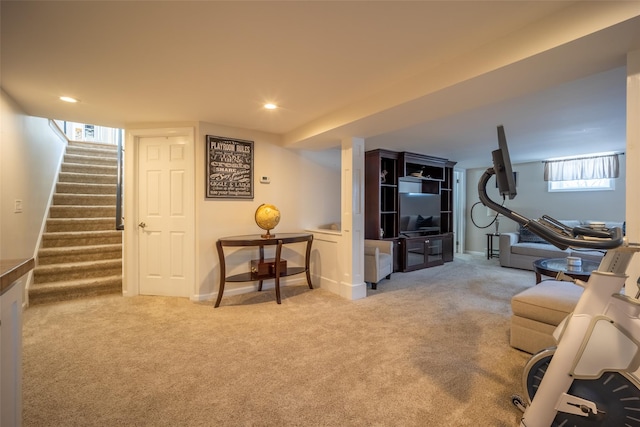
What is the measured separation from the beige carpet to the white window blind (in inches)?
144

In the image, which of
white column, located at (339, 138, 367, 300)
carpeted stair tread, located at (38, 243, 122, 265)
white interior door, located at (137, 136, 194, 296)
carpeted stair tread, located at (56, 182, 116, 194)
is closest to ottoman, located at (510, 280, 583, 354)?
white column, located at (339, 138, 367, 300)

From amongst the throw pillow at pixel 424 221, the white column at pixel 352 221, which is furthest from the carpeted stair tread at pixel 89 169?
the throw pillow at pixel 424 221

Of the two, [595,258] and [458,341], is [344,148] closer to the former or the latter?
[458,341]

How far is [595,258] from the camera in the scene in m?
4.13

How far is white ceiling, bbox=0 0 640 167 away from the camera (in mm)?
1436

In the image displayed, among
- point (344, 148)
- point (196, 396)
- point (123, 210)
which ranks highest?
point (344, 148)

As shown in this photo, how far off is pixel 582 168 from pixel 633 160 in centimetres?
492

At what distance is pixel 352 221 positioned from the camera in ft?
11.1

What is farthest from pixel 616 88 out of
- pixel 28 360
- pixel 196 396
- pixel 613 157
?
pixel 28 360

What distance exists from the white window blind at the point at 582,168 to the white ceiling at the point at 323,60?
2261 mm

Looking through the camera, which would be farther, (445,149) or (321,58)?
(445,149)

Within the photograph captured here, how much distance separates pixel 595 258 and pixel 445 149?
2.67m

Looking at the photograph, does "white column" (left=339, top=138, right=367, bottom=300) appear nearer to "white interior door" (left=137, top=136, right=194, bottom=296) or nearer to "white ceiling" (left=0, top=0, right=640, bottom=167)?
"white ceiling" (left=0, top=0, right=640, bottom=167)

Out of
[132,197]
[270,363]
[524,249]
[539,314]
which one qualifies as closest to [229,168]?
[132,197]
